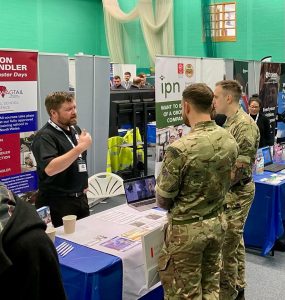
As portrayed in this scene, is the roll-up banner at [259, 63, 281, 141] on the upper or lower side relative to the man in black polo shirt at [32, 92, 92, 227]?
upper

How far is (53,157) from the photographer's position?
225cm

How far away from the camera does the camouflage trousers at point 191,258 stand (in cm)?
181

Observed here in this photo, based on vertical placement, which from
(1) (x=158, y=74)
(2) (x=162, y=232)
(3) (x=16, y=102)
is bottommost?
(2) (x=162, y=232)

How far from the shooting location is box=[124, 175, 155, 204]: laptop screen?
259cm

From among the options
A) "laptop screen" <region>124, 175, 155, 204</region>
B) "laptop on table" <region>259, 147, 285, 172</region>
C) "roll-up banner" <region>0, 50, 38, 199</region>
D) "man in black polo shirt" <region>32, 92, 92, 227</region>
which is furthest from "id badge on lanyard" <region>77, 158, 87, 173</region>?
"laptop on table" <region>259, 147, 285, 172</region>

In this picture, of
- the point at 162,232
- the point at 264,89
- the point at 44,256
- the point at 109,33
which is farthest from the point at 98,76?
the point at 109,33

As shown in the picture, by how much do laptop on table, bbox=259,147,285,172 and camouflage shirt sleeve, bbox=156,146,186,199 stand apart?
2.36m

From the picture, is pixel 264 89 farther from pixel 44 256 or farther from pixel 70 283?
pixel 44 256

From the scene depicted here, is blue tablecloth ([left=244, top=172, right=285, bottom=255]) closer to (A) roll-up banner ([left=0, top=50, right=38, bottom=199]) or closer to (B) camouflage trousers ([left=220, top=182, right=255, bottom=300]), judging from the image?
(B) camouflage trousers ([left=220, top=182, right=255, bottom=300])

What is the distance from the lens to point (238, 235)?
98.3 inches

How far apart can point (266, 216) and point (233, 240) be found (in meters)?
1.09

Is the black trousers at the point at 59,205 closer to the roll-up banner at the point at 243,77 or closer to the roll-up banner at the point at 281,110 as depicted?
the roll-up banner at the point at 243,77

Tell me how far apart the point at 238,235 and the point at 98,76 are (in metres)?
2.69

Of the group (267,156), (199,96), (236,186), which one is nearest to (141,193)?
(236,186)
